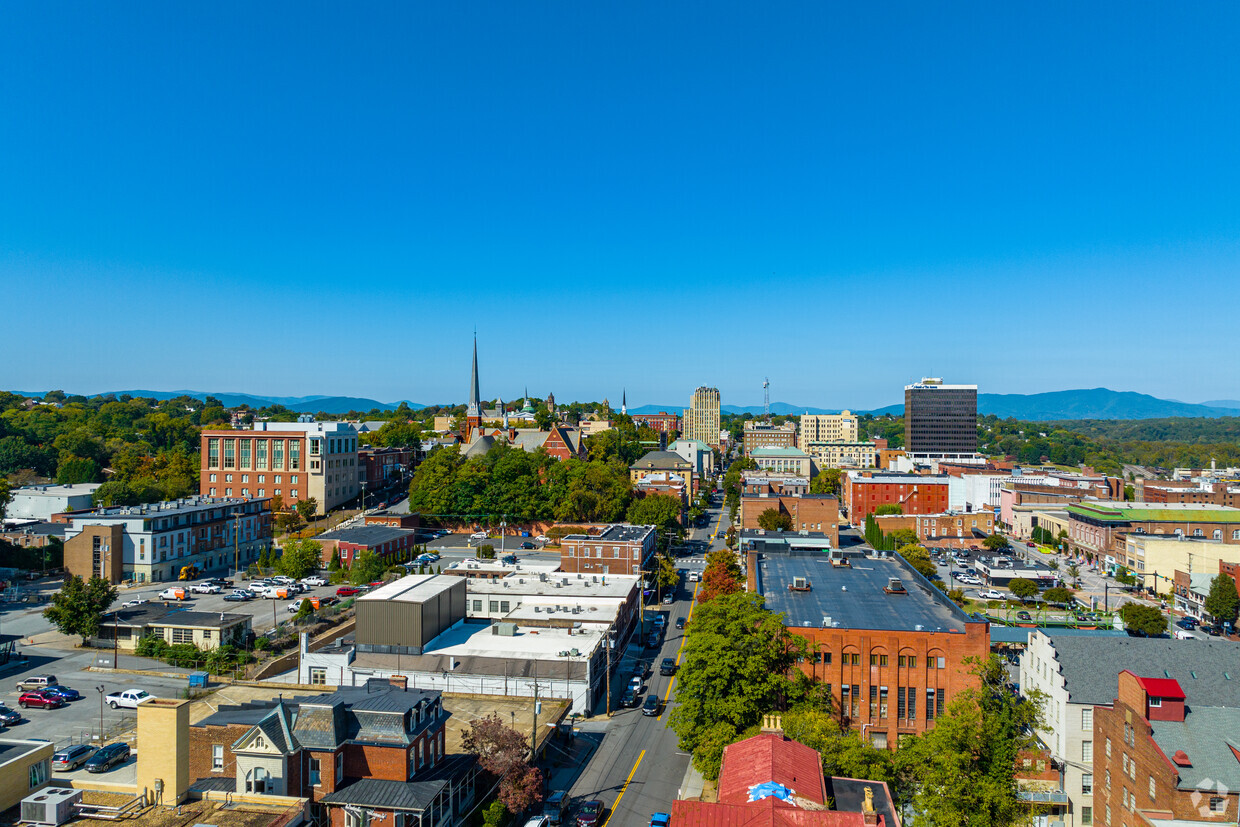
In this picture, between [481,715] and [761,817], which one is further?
[481,715]

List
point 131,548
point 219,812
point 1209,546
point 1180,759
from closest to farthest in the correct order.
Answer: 1. point 219,812
2. point 1180,759
3. point 131,548
4. point 1209,546

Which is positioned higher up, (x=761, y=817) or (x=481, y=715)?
(x=761, y=817)

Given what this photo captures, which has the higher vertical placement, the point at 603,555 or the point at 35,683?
the point at 603,555

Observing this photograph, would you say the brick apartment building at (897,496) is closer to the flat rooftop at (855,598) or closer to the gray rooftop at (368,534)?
the flat rooftop at (855,598)

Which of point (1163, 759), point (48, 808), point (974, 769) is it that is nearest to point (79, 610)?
point (48, 808)

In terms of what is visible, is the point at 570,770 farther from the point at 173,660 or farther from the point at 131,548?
the point at 131,548

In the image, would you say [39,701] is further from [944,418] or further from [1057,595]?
[944,418]

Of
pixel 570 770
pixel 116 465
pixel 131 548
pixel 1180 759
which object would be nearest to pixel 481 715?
pixel 570 770
